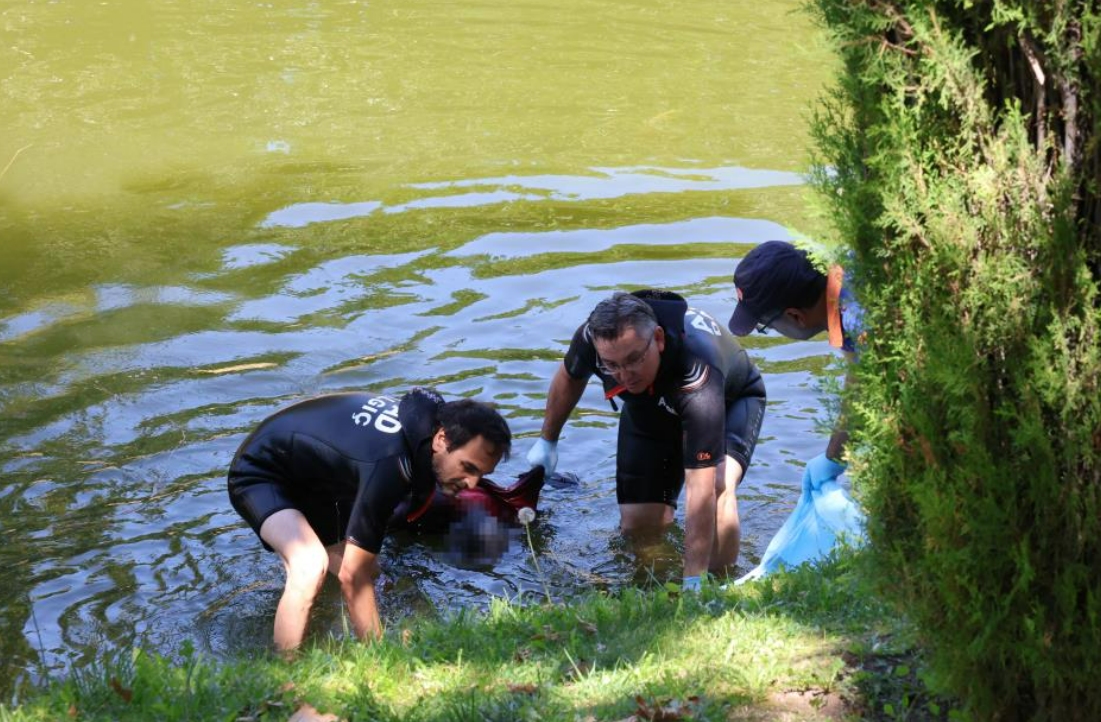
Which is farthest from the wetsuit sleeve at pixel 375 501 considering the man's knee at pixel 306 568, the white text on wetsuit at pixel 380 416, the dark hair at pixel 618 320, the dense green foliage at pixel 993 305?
the dense green foliage at pixel 993 305

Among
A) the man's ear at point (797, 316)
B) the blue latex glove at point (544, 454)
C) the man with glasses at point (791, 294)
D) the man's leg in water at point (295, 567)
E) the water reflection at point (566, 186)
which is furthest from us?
the water reflection at point (566, 186)

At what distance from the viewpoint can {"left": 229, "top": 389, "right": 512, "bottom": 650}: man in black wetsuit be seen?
5426 mm

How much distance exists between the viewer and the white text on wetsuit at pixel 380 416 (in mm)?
5723

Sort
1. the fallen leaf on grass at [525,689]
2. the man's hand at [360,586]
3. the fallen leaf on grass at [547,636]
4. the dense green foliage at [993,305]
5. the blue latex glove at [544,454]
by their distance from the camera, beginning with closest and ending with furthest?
1. the dense green foliage at [993,305]
2. the fallen leaf on grass at [525,689]
3. the fallen leaf on grass at [547,636]
4. the man's hand at [360,586]
5. the blue latex glove at [544,454]

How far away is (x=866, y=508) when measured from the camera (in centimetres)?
365

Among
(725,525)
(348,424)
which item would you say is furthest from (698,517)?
(348,424)

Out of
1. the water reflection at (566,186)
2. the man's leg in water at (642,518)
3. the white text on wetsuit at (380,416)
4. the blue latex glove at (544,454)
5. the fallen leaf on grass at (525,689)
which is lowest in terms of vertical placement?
the man's leg in water at (642,518)

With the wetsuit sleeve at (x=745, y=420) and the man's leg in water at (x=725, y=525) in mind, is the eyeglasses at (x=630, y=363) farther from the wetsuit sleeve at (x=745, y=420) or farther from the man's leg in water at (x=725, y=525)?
the wetsuit sleeve at (x=745, y=420)

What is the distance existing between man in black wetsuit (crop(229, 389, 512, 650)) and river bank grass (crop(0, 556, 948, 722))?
62 centimetres

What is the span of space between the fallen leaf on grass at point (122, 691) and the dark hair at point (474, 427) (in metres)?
1.69

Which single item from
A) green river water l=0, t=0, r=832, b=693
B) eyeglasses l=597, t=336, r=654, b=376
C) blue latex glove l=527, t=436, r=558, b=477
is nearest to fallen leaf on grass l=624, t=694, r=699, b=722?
green river water l=0, t=0, r=832, b=693

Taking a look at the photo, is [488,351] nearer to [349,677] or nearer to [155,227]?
[155,227]

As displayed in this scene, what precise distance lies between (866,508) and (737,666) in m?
0.89

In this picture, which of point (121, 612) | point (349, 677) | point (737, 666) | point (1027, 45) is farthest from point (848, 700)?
point (121, 612)
